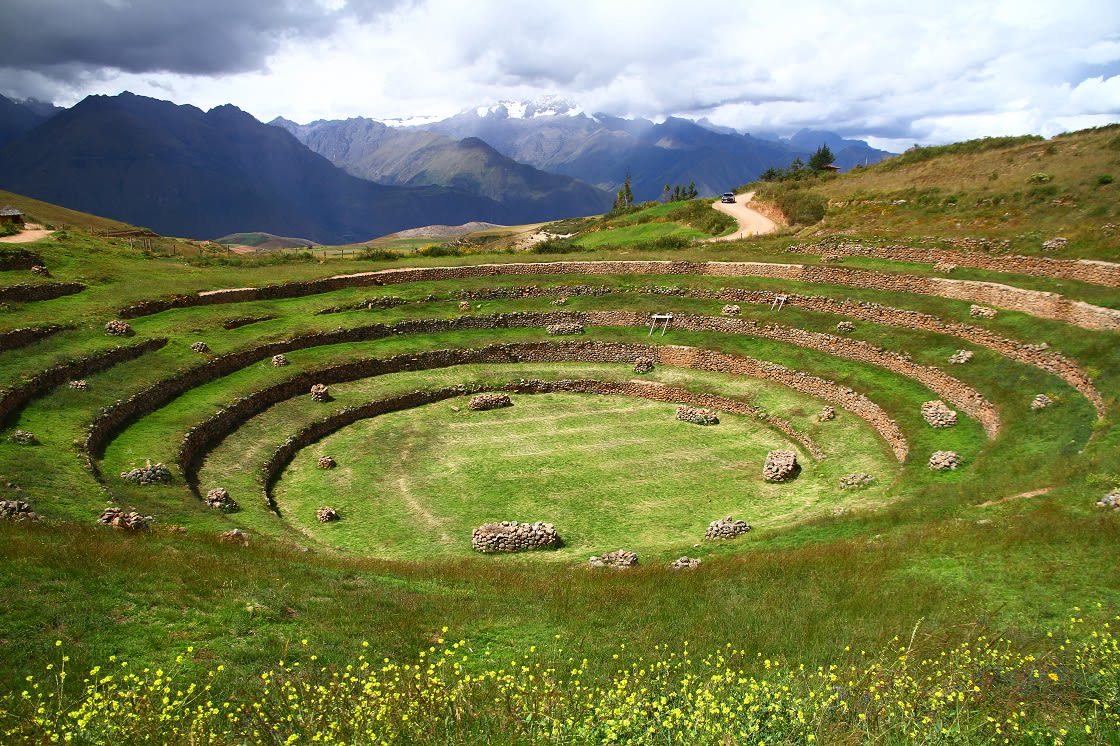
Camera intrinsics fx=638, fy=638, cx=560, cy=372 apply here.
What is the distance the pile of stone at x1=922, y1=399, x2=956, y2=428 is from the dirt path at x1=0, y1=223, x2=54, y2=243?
61.2 meters

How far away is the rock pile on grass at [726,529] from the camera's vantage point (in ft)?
74.1

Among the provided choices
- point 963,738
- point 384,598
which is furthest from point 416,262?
point 963,738

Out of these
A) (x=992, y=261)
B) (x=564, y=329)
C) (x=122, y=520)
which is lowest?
(x=122, y=520)

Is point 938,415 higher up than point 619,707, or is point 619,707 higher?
point 619,707

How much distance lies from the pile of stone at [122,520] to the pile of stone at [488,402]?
20335mm

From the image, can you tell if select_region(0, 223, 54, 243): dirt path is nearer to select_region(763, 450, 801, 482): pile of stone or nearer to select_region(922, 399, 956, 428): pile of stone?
select_region(763, 450, 801, 482): pile of stone

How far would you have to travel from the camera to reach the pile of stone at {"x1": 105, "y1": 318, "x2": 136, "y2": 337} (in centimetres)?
3638

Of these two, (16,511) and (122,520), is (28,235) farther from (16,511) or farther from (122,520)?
(122,520)

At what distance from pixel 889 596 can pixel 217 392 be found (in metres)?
32.8

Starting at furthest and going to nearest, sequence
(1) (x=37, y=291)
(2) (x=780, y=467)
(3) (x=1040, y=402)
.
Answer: (1) (x=37, y=291)
(2) (x=780, y=467)
(3) (x=1040, y=402)

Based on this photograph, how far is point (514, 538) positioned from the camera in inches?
920

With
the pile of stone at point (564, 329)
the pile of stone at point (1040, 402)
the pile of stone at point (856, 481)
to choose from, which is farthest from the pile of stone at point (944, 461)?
the pile of stone at point (564, 329)

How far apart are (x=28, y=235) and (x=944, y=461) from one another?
6530 centimetres

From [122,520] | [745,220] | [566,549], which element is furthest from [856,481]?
[745,220]
